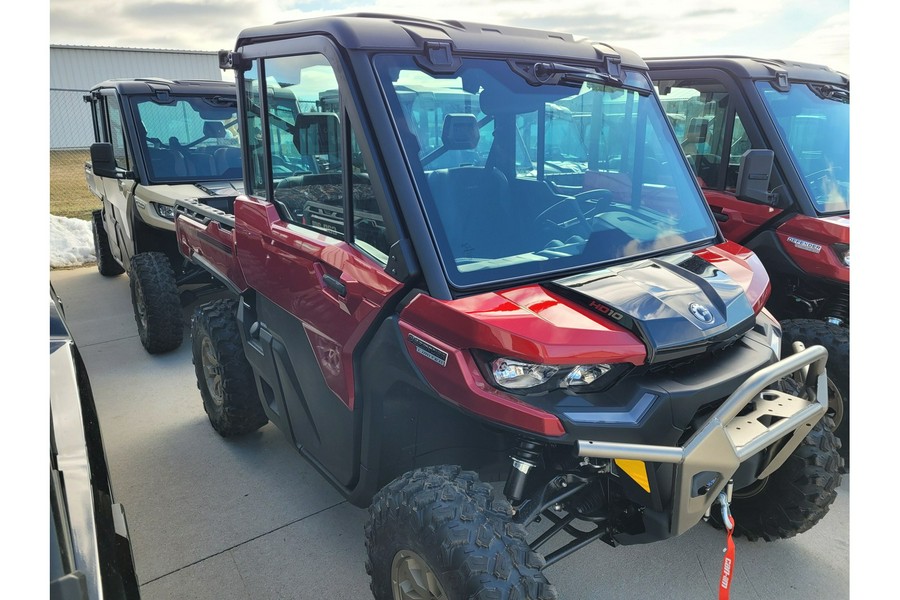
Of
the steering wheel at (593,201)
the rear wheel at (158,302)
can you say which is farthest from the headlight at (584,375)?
the rear wheel at (158,302)

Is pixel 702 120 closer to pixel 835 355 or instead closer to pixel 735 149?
pixel 735 149

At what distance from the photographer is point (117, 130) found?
6426mm

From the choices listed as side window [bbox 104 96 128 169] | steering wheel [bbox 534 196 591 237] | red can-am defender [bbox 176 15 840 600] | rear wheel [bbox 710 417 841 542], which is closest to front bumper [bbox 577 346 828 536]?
red can-am defender [bbox 176 15 840 600]

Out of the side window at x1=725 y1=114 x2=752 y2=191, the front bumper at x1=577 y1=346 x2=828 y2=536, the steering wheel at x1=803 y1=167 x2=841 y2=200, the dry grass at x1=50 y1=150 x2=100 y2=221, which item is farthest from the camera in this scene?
the dry grass at x1=50 y1=150 x2=100 y2=221

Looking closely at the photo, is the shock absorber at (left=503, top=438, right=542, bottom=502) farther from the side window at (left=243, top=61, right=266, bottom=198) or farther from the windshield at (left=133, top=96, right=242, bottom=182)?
the windshield at (left=133, top=96, right=242, bottom=182)

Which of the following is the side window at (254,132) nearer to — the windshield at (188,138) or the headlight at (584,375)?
the headlight at (584,375)

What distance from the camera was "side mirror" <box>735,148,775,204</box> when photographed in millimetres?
3441

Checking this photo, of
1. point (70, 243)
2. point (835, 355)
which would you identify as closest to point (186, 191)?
point (70, 243)

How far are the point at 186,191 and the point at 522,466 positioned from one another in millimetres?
4842

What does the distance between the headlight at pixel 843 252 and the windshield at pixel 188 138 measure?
16.9 ft

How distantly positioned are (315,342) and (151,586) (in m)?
1.30

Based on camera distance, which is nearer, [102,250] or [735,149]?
[735,149]

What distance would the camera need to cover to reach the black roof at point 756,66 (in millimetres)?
4156

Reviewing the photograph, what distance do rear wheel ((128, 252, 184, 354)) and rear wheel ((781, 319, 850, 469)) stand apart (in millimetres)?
4443
